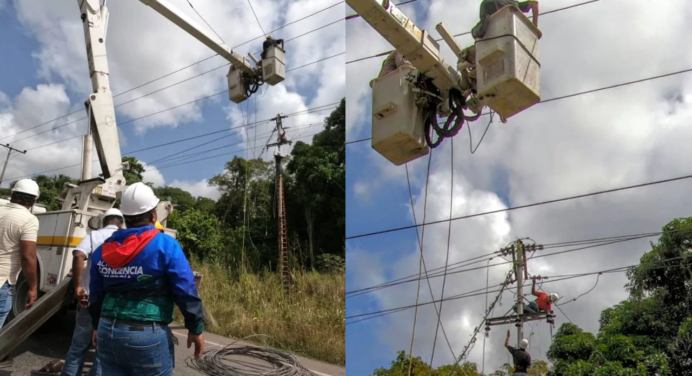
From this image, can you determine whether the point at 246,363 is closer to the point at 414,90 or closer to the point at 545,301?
the point at 414,90

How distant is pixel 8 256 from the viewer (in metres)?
4.55

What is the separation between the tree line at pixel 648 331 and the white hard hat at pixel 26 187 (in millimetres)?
15995

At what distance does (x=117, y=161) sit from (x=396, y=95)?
456 cm

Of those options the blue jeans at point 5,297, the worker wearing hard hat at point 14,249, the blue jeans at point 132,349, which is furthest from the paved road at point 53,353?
the blue jeans at point 132,349

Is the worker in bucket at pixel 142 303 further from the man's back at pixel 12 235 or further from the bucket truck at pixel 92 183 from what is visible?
the bucket truck at pixel 92 183

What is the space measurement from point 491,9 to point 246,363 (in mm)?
4851

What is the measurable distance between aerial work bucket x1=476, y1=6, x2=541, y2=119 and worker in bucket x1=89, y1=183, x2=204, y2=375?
268 cm

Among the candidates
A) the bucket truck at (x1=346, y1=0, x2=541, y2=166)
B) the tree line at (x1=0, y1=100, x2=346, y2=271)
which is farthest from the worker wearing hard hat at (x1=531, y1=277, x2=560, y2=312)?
the bucket truck at (x1=346, y1=0, x2=541, y2=166)

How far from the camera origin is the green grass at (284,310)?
8.28 m

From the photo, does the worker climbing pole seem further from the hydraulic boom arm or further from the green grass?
the hydraulic boom arm

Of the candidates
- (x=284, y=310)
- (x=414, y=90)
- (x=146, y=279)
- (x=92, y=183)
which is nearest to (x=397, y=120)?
(x=414, y=90)

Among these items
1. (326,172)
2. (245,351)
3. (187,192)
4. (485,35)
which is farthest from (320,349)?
(187,192)

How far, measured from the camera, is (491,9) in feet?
14.8

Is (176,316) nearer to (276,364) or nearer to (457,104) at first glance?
(276,364)
